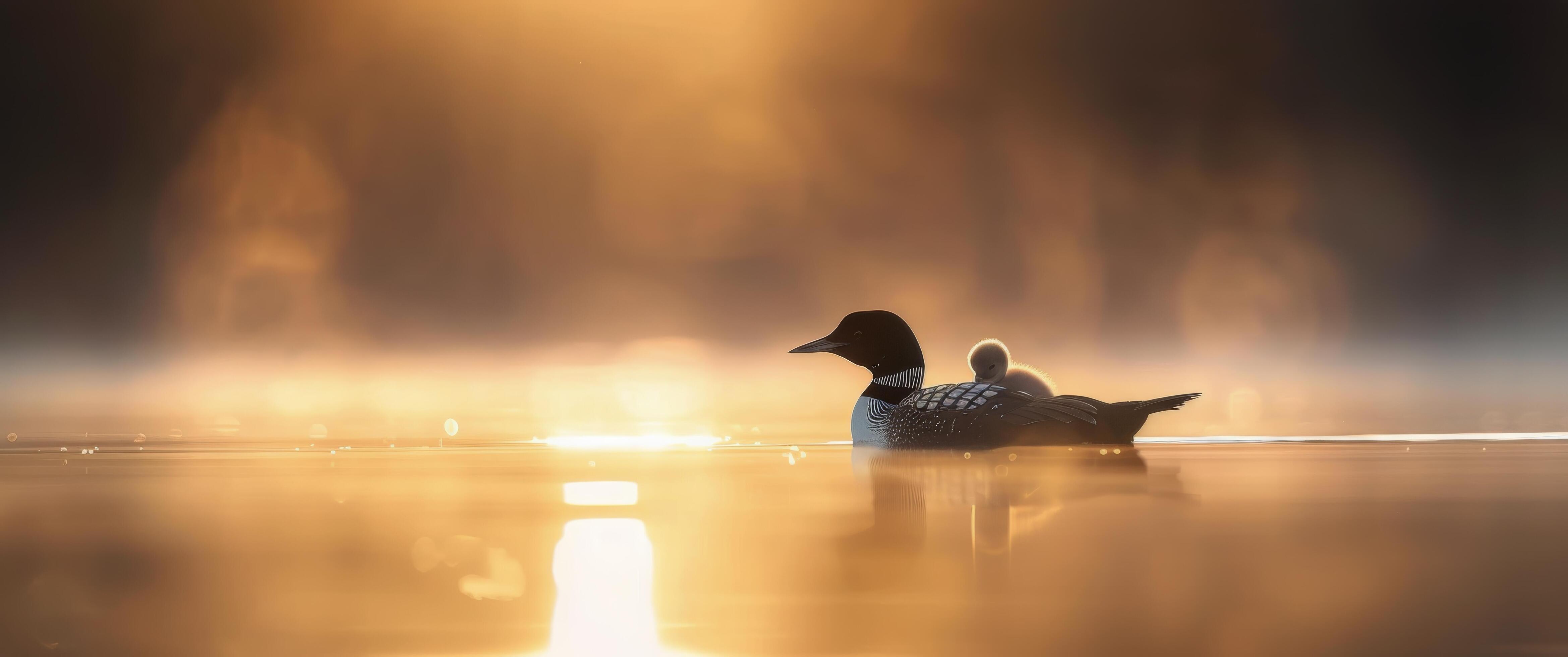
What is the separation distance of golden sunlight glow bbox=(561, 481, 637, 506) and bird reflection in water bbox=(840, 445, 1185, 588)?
55 cm

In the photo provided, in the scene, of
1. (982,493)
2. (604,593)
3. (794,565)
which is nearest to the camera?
(604,593)

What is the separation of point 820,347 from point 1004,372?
0.84 m

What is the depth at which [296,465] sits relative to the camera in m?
3.21

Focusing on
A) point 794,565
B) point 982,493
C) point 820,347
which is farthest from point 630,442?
point 794,565

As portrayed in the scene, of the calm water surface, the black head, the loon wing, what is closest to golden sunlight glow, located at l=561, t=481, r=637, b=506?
the calm water surface

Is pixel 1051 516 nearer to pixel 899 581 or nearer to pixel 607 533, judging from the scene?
pixel 899 581

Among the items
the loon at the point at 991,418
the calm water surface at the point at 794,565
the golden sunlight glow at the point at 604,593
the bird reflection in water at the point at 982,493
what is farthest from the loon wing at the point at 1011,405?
the golden sunlight glow at the point at 604,593

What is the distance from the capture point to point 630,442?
14.5 ft

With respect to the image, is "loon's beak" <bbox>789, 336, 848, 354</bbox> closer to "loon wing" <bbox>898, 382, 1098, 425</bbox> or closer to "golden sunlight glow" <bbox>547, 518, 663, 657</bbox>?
"loon wing" <bbox>898, 382, 1098, 425</bbox>

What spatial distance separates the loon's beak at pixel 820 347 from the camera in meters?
4.33

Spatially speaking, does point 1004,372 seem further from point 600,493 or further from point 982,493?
point 600,493

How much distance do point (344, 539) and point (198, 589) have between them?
38cm

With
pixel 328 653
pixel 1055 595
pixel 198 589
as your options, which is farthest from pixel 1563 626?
pixel 198 589

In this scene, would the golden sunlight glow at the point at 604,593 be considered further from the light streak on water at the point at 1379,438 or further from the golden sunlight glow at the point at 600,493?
the light streak on water at the point at 1379,438
